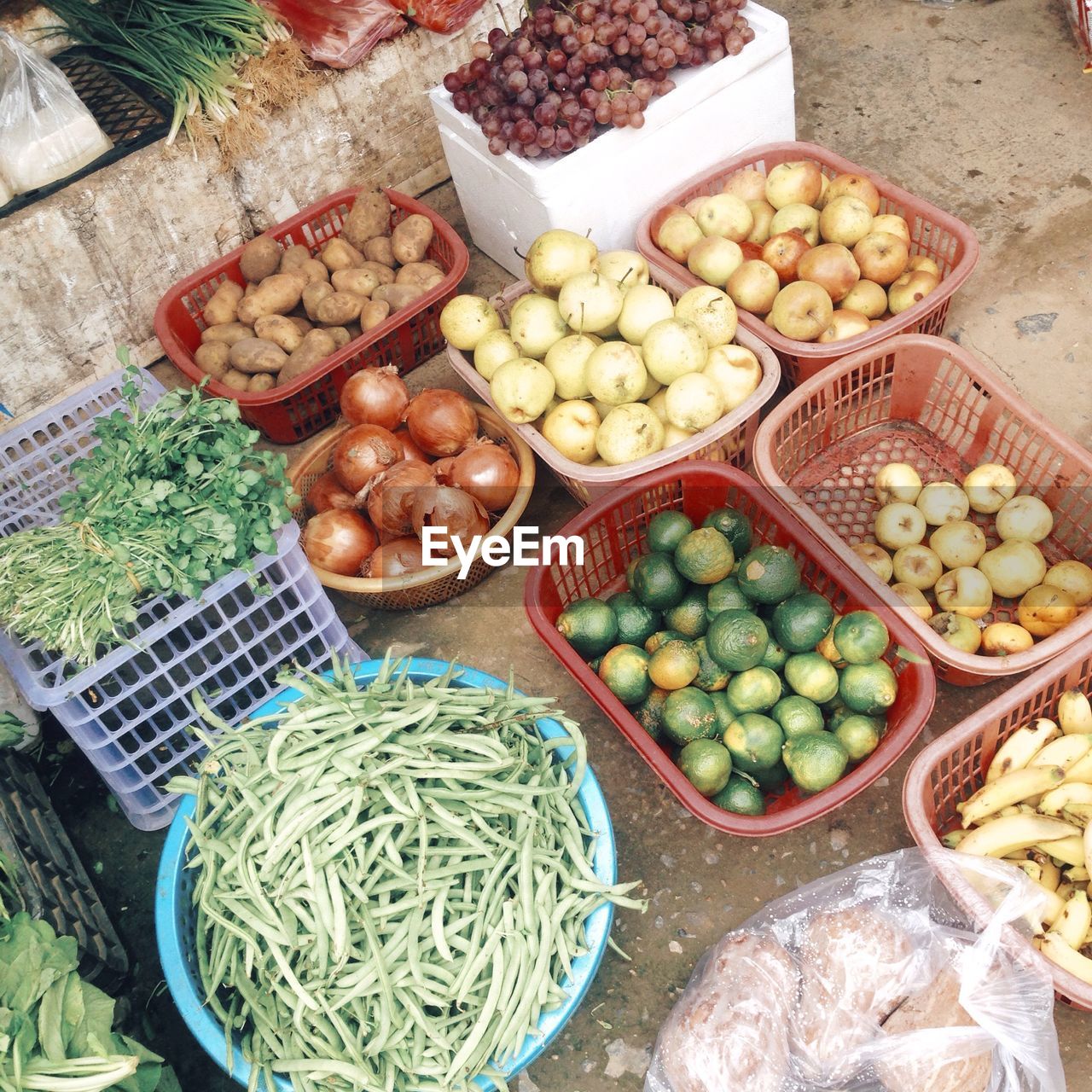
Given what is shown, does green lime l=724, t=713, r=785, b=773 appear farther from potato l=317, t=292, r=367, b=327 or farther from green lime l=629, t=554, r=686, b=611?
potato l=317, t=292, r=367, b=327

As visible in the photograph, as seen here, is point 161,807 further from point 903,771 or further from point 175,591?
point 903,771

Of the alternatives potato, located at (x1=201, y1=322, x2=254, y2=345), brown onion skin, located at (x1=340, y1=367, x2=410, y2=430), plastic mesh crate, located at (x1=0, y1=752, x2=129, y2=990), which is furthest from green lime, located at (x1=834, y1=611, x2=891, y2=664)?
potato, located at (x1=201, y1=322, x2=254, y2=345)

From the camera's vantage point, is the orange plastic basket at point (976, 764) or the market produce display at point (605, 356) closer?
the orange plastic basket at point (976, 764)

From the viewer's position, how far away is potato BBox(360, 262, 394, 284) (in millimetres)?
3203

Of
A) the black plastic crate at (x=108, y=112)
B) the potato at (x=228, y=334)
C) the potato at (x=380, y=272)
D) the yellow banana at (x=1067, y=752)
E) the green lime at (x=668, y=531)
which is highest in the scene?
the black plastic crate at (x=108, y=112)

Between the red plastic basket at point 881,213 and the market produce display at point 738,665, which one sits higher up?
the red plastic basket at point 881,213

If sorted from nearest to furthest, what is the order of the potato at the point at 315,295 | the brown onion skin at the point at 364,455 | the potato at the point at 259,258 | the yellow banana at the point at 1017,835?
the yellow banana at the point at 1017,835, the brown onion skin at the point at 364,455, the potato at the point at 315,295, the potato at the point at 259,258

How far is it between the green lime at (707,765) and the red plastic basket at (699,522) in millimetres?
35

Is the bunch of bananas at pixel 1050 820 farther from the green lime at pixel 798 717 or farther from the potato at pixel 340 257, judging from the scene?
the potato at pixel 340 257

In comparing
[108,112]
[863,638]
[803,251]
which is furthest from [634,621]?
[108,112]

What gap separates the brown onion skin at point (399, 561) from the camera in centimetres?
256

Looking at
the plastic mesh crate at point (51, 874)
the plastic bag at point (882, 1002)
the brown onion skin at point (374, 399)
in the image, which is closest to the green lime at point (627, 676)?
the plastic bag at point (882, 1002)

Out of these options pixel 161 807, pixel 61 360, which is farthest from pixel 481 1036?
pixel 61 360

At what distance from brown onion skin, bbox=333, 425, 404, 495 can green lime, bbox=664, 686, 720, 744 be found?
1059 millimetres
